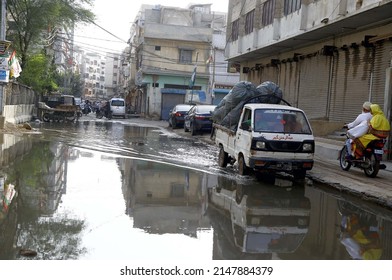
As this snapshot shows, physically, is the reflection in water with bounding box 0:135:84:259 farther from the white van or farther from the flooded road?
the white van

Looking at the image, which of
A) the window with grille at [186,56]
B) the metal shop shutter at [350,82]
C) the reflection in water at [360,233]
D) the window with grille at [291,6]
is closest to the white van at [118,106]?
the window with grille at [186,56]

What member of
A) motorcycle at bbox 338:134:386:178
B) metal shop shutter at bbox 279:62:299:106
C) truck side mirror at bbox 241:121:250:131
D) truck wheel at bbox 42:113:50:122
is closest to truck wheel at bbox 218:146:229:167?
truck side mirror at bbox 241:121:250:131

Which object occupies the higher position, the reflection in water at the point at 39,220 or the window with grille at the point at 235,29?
the window with grille at the point at 235,29

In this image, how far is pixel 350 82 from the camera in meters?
17.9

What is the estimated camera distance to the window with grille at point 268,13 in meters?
23.9

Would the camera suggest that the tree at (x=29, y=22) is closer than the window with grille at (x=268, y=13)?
No

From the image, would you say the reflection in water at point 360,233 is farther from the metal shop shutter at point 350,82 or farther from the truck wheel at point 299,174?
the metal shop shutter at point 350,82

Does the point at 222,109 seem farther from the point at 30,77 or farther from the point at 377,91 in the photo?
the point at 30,77

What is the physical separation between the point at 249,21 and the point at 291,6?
21.6ft

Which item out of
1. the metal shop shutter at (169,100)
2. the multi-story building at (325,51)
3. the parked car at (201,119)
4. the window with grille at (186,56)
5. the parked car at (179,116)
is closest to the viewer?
the multi-story building at (325,51)

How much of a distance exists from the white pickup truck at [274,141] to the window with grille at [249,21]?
53.4ft

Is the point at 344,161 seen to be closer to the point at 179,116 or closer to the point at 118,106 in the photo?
the point at 179,116

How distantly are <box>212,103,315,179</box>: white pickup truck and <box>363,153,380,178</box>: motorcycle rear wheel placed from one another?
1681mm

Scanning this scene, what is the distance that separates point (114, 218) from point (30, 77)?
2738 centimetres
